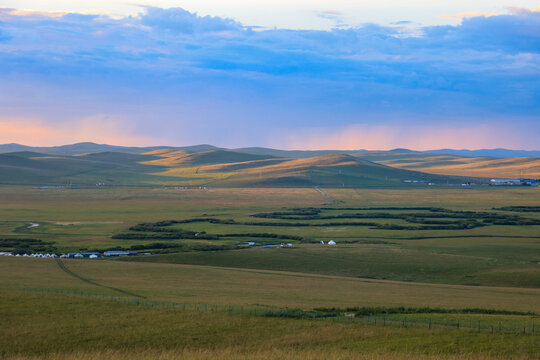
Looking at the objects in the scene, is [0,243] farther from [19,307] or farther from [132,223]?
[19,307]

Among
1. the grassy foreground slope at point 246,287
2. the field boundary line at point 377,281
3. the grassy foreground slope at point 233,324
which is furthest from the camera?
the field boundary line at point 377,281

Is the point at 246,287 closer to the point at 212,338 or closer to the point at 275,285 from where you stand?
the point at 275,285

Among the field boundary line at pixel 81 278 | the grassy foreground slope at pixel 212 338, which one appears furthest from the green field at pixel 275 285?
the field boundary line at pixel 81 278

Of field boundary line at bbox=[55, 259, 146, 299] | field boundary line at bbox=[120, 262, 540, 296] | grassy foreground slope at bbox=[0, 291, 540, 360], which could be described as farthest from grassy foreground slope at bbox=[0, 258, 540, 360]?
field boundary line at bbox=[120, 262, 540, 296]

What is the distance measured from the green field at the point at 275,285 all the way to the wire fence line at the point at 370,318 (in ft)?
0.34

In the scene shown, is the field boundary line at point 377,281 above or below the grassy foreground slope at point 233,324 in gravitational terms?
below

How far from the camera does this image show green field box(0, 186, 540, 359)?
28203mm

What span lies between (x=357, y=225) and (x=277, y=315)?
7260 centimetres

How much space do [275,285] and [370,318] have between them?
58.7 ft

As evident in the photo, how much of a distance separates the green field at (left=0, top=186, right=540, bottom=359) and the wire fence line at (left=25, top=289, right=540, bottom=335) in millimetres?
105

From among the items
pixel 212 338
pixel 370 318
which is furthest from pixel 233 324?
pixel 370 318

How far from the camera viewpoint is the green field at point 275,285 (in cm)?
2820

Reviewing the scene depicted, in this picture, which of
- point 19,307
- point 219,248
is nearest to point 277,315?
point 19,307

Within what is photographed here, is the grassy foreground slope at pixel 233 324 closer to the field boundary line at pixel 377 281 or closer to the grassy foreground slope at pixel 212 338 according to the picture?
the grassy foreground slope at pixel 212 338
